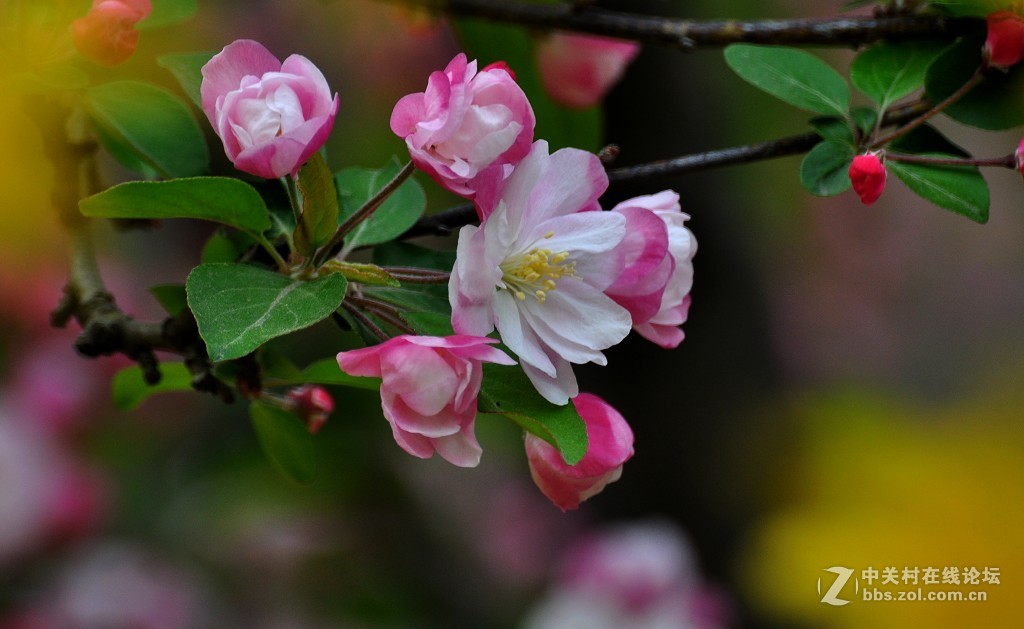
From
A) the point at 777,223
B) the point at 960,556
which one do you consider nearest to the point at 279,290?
the point at 960,556

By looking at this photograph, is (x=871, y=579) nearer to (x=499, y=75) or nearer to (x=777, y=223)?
(x=499, y=75)

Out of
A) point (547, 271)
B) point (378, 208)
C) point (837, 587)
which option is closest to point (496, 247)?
point (547, 271)

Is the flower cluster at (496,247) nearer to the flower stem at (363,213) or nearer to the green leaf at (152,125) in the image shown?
the flower stem at (363,213)

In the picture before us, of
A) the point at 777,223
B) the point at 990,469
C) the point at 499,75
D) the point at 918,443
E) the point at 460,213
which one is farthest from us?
the point at 777,223

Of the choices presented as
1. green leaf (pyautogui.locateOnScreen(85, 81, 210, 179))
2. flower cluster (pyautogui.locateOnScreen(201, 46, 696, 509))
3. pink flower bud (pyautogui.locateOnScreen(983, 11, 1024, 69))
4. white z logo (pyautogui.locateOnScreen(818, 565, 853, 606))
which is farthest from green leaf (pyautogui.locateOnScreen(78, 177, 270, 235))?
white z logo (pyautogui.locateOnScreen(818, 565, 853, 606))

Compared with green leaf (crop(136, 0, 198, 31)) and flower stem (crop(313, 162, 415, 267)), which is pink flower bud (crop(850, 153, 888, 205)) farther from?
green leaf (crop(136, 0, 198, 31))

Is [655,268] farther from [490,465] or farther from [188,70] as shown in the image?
[490,465]

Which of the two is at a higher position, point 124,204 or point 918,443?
point 918,443
